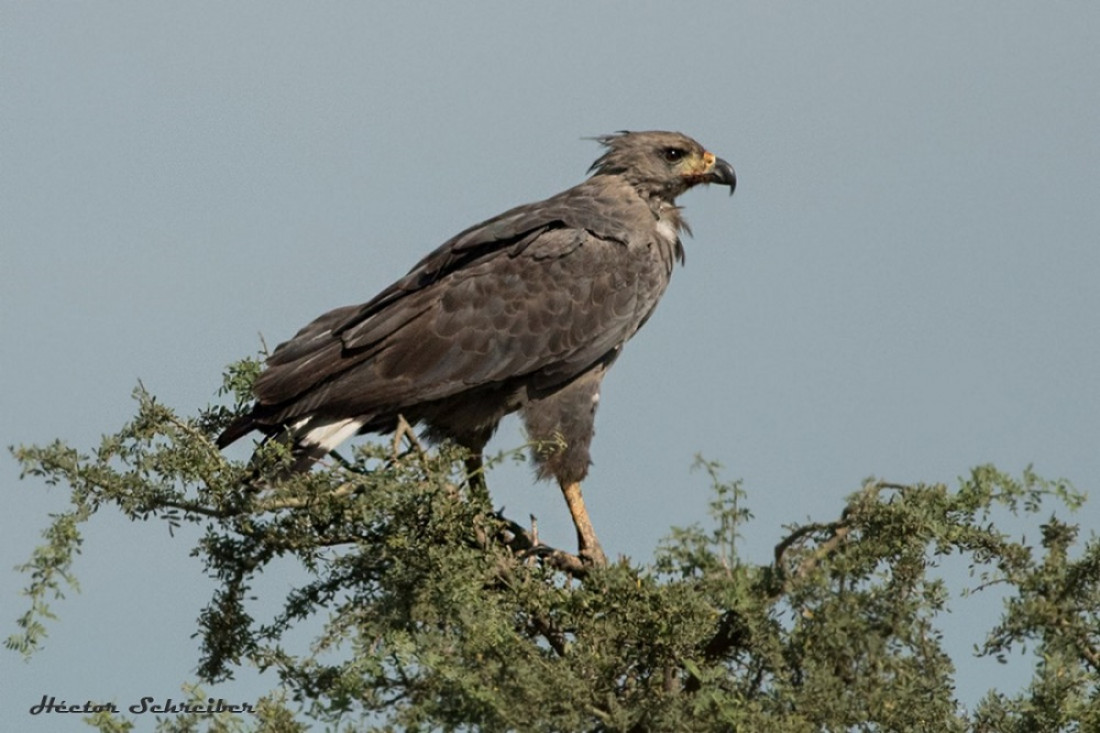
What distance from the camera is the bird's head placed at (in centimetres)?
915

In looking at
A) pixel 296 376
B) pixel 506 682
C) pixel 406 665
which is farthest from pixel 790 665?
pixel 296 376

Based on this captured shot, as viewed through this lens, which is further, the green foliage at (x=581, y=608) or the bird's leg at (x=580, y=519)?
the bird's leg at (x=580, y=519)

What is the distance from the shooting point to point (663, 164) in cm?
920

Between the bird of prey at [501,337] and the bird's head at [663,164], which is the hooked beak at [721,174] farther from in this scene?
the bird of prey at [501,337]

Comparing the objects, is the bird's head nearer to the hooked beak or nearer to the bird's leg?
the hooked beak

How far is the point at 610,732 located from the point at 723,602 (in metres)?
0.55

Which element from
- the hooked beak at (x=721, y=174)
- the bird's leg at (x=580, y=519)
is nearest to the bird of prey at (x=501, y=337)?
the bird's leg at (x=580, y=519)

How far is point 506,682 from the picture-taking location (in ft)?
16.2

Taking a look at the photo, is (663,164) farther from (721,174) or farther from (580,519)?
(580,519)

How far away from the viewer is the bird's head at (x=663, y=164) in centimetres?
915

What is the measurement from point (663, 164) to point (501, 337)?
1.73 meters

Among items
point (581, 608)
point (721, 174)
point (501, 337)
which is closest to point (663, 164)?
point (721, 174)

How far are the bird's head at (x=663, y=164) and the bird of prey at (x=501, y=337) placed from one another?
1.23 ft

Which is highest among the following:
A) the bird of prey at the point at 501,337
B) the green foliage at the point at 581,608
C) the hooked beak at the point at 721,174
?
the hooked beak at the point at 721,174
